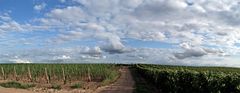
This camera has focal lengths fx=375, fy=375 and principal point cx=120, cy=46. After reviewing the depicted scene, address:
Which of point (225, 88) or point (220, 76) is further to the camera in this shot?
point (220, 76)

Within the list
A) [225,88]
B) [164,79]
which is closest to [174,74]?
[164,79]

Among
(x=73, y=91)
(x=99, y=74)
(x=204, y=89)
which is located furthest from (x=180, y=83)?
(x=99, y=74)

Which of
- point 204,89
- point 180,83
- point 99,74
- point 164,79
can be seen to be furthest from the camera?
point 99,74

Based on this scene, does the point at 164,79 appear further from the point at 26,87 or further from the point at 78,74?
the point at 78,74

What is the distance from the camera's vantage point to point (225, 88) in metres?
15.0

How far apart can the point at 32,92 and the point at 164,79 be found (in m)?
11.1

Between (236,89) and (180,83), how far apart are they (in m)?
8.64

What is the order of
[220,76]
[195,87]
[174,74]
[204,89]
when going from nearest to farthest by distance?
[220,76] < [204,89] < [195,87] < [174,74]

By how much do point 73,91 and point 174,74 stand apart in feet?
36.7

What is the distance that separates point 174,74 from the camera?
79.2ft

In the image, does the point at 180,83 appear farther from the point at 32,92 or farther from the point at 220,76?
the point at 32,92

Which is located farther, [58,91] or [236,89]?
[58,91]

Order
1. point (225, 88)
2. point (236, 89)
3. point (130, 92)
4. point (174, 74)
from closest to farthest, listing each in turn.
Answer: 1. point (236, 89)
2. point (225, 88)
3. point (174, 74)
4. point (130, 92)

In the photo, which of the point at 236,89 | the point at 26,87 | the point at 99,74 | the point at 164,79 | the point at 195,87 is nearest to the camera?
the point at 236,89
